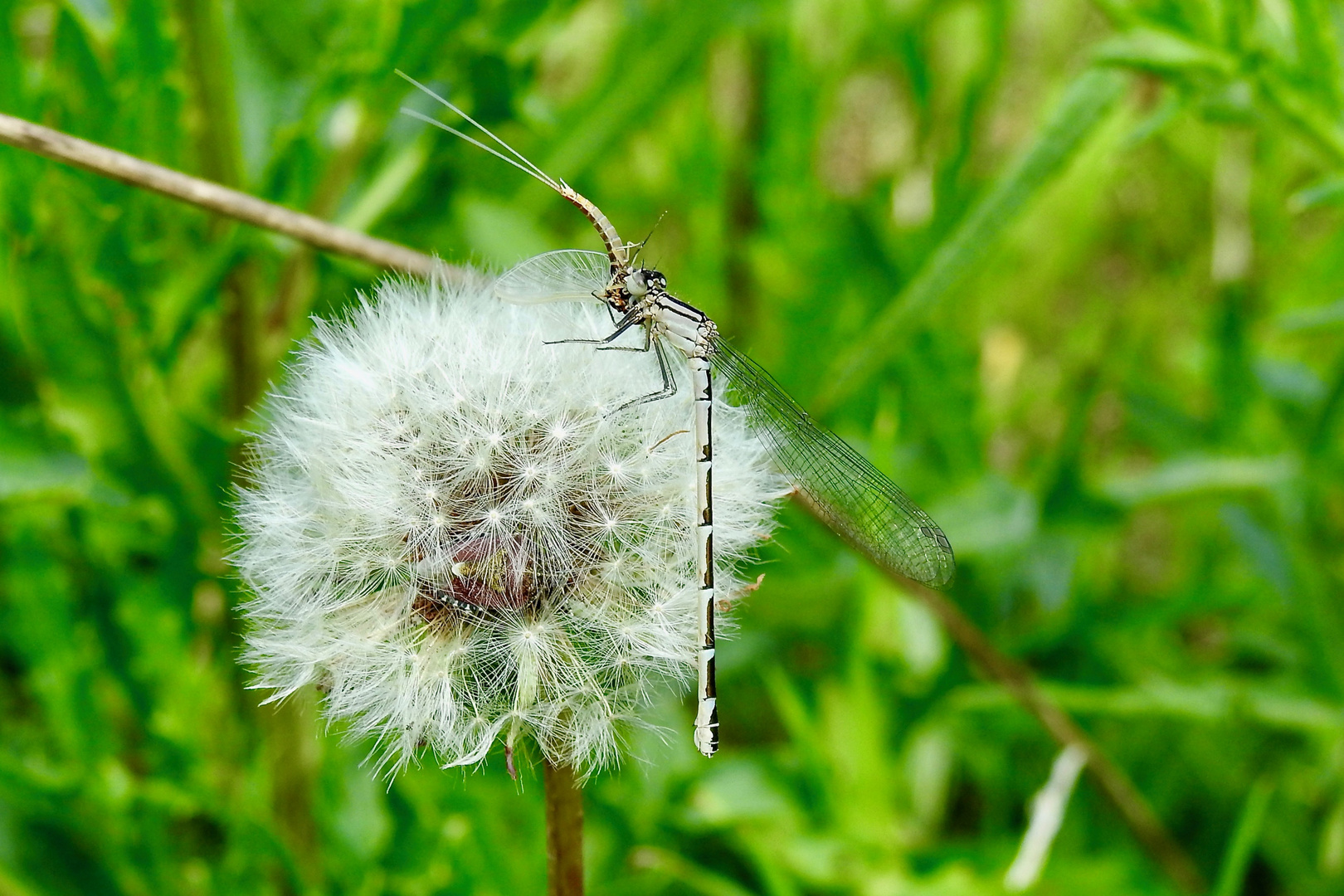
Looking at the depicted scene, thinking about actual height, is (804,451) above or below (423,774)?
above

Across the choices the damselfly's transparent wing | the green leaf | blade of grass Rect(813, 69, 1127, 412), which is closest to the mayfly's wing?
the damselfly's transparent wing

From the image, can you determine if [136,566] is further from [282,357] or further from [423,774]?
[423,774]

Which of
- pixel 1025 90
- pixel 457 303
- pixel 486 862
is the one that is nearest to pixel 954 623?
pixel 486 862

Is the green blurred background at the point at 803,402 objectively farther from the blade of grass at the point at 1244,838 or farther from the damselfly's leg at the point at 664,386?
the damselfly's leg at the point at 664,386

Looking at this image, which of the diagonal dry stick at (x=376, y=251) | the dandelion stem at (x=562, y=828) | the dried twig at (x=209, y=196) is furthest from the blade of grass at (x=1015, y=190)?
the dandelion stem at (x=562, y=828)

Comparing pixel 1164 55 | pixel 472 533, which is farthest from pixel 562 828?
pixel 1164 55

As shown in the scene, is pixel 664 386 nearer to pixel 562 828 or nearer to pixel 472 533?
pixel 472 533
